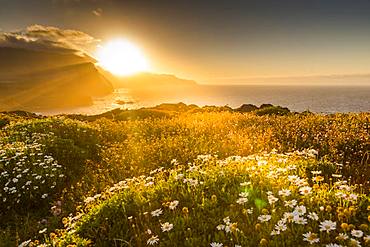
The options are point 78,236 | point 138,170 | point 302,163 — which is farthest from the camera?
point 138,170

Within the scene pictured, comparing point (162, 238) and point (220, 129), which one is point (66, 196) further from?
point (220, 129)

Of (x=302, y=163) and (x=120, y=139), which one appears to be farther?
(x=120, y=139)

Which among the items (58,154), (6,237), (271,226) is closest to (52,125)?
(58,154)

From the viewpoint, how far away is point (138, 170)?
11.7m

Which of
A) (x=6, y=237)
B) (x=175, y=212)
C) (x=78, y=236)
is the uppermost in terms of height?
(x=175, y=212)

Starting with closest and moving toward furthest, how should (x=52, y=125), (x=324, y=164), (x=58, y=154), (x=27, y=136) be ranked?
(x=324, y=164) < (x=58, y=154) < (x=27, y=136) < (x=52, y=125)

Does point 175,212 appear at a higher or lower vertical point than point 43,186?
higher

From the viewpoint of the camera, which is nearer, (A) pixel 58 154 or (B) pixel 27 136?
(A) pixel 58 154

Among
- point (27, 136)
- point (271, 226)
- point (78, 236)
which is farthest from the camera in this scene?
point (27, 136)

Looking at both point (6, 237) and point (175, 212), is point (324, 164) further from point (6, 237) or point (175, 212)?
point (6, 237)

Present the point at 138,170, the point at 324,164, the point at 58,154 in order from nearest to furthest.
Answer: the point at 324,164 → the point at 138,170 → the point at 58,154

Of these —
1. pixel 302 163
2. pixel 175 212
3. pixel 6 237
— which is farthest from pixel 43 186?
pixel 302 163

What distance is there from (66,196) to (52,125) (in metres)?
8.74

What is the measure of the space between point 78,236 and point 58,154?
27.2 feet
